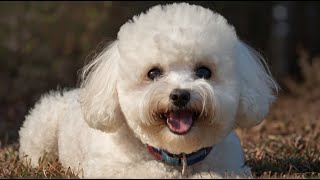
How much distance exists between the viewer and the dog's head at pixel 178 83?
12.6 ft

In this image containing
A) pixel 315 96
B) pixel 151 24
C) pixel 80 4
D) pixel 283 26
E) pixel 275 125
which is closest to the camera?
pixel 151 24

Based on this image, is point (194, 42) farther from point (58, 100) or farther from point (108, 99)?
point (58, 100)

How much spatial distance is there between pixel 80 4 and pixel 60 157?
587 cm

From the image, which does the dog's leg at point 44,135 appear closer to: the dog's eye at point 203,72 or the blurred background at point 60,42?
the dog's eye at point 203,72

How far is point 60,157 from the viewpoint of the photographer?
16.7 feet

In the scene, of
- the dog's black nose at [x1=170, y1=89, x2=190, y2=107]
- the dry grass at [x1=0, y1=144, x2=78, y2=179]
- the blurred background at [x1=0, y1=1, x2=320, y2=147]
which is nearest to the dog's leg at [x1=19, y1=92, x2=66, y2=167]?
the dry grass at [x1=0, y1=144, x2=78, y2=179]

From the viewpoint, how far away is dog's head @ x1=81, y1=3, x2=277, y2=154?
3.83 m

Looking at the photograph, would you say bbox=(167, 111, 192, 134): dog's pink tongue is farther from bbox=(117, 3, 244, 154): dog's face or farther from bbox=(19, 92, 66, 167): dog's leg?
bbox=(19, 92, 66, 167): dog's leg

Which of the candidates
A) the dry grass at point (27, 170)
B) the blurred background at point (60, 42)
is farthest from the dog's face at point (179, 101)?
the blurred background at point (60, 42)

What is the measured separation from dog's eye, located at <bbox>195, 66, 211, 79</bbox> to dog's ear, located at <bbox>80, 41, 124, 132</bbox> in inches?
19.4

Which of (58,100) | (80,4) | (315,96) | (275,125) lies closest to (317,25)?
(315,96)

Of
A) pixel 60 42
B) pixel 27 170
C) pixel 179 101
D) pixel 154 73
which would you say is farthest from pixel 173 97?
pixel 60 42

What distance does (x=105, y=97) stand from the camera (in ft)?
13.4

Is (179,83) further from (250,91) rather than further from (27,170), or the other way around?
(27,170)
